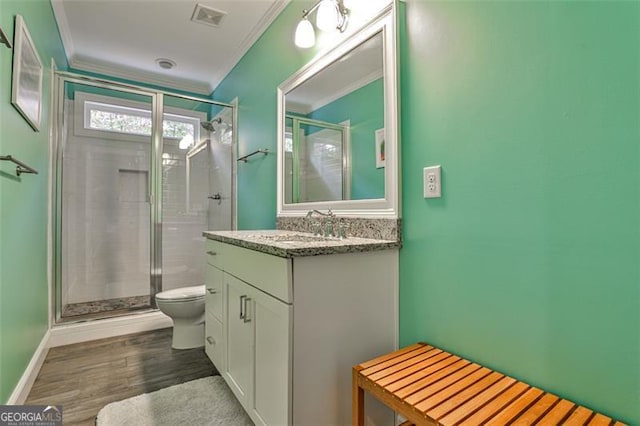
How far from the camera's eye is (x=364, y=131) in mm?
1491

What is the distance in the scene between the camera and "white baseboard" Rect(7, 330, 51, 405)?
4.89 feet

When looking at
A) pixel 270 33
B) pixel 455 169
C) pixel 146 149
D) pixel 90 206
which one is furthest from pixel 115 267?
pixel 455 169

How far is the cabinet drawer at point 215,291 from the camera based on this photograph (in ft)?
5.55

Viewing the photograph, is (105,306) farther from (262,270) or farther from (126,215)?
(262,270)

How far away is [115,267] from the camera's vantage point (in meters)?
3.11

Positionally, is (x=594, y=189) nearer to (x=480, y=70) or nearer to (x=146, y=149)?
(x=480, y=70)

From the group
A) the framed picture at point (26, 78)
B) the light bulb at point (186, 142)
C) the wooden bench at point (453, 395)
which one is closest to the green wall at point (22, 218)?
the framed picture at point (26, 78)

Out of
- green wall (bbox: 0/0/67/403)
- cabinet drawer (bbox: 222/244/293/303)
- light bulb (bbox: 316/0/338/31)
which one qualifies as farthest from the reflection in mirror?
green wall (bbox: 0/0/67/403)

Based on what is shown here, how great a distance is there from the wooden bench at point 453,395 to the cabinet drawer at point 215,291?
926 mm

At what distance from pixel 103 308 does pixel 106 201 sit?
39.1 inches

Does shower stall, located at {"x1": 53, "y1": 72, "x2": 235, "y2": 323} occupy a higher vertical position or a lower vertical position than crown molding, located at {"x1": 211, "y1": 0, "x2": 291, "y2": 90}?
lower

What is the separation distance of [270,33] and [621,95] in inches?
87.6

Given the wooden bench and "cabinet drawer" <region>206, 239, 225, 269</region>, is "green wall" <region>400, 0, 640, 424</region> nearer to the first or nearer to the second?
the wooden bench

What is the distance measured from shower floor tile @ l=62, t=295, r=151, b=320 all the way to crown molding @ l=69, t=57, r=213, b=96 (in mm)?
2258
